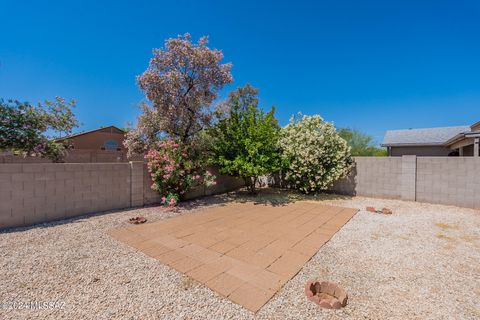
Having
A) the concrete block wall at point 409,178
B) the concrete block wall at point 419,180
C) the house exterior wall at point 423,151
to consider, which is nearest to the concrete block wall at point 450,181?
the concrete block wall at point 419,180

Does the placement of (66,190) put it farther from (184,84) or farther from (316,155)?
(316,155)

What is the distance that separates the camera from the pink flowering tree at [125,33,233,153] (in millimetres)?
7105

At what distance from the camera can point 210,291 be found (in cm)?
236

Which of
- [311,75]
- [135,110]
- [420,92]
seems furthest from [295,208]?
[420,92]

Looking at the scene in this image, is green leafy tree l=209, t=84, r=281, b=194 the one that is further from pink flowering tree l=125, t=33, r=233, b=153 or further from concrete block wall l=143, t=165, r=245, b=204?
concrete block wall l=143, t=165, r=245, b=204

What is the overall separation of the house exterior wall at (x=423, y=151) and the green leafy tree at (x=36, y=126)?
20190mm

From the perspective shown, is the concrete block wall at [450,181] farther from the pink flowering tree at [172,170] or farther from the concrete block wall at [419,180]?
the pink flowering tree at [172,170]

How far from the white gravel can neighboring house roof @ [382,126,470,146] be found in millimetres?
13793

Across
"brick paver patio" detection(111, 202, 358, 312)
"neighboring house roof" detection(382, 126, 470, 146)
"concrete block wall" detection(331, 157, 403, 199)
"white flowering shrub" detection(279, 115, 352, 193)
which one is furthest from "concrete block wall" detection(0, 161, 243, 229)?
"neighboring house roof" detection(382, 126, 470, 146)

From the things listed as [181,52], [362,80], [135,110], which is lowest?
[135,110]

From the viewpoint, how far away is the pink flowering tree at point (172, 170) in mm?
6309

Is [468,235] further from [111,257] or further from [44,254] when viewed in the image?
[44,254]

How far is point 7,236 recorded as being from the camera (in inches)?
151

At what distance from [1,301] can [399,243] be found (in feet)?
18.6
